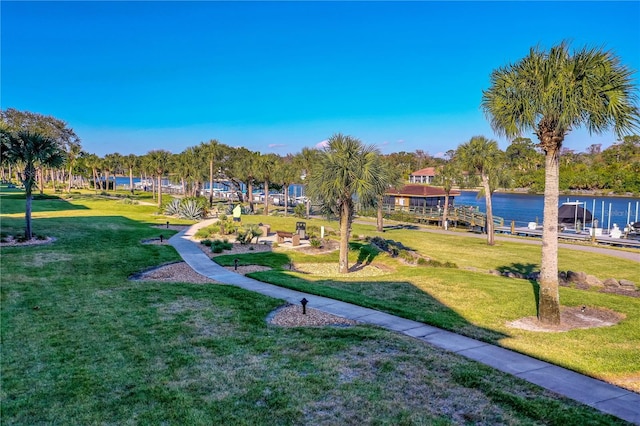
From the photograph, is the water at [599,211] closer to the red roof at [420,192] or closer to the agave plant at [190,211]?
the red roof at [420,192]

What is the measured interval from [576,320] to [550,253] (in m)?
2.01

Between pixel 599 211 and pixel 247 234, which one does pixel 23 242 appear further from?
pixel 599 211

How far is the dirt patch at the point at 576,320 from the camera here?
32.4 feet

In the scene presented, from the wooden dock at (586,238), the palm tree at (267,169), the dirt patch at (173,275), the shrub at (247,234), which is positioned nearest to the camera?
the dirt patch at (173,275)

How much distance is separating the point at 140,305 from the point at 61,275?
5048 mm

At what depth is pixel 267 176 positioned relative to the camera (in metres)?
49.1

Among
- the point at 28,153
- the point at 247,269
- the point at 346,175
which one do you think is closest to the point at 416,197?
the point at 346,175

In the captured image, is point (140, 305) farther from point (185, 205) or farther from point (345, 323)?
point (185, 205)

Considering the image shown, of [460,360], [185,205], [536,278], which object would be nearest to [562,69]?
[460,360]

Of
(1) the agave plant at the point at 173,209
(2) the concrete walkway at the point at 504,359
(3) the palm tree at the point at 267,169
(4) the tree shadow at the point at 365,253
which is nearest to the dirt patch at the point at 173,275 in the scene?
(2) the concrete walkway at the point at 504,359

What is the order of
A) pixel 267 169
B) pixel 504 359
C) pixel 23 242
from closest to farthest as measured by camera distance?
pixel 504 359, pixel 23 242, pixel 267 169

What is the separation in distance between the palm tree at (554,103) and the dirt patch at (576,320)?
0.28 meters

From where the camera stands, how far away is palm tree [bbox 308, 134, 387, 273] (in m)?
16.0

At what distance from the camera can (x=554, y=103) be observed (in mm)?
9594
